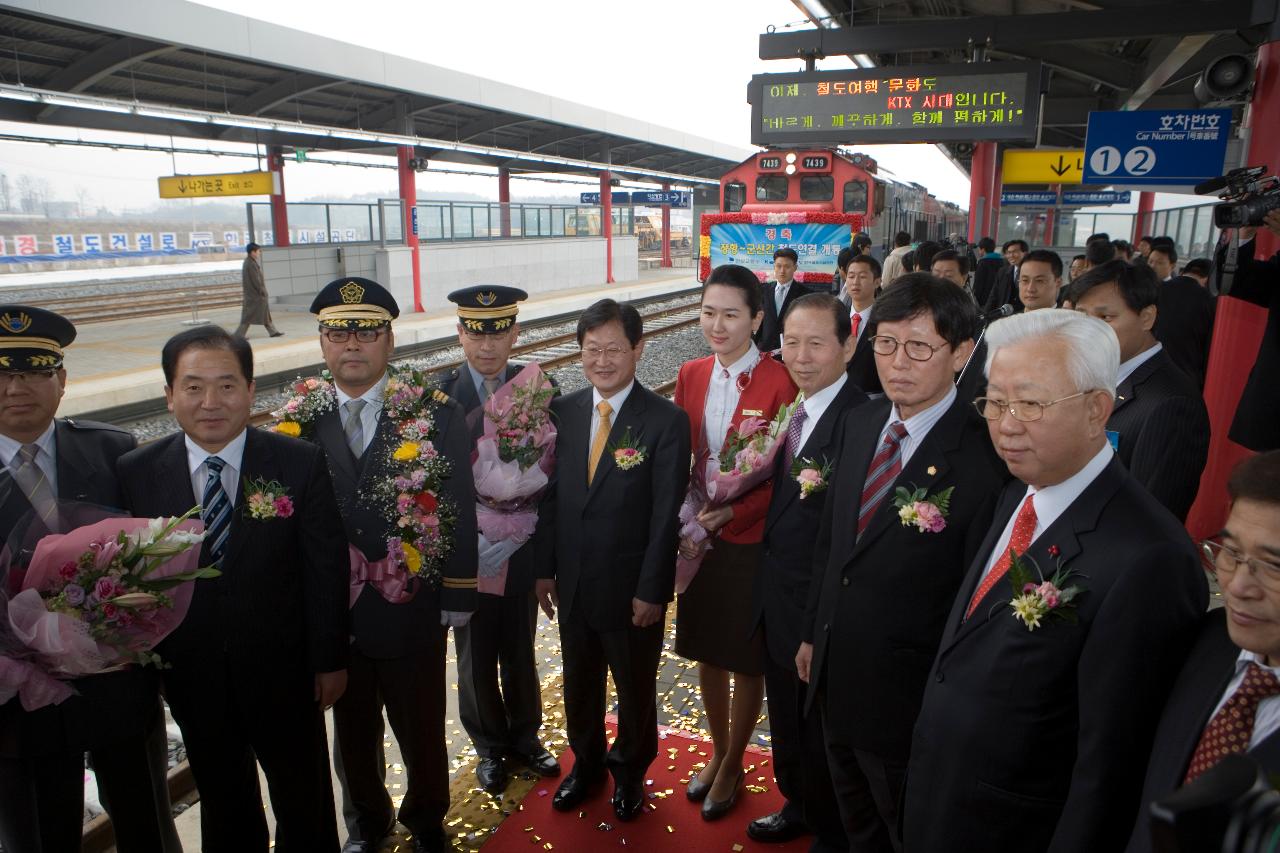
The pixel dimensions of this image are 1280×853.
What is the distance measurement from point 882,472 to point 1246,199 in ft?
8.67

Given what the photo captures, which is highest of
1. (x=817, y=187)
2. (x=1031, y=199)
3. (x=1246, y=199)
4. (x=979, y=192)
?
(x=1031, y=199)

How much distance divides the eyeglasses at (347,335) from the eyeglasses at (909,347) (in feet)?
5.45

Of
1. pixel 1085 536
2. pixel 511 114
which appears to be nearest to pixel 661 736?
pixel 1085 536

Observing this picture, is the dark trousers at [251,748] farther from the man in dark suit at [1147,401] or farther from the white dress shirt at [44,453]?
the man in dark suit at [1147,401]

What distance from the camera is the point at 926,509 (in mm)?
2035

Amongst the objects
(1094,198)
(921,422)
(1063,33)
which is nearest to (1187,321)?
(1063,33)

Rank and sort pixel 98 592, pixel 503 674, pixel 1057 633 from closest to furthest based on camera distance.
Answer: pixel 1057 633
pixel 98 592
pixel 503 674

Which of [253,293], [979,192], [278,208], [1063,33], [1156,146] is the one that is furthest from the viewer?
[278,208]

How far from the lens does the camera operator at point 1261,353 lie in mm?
3521

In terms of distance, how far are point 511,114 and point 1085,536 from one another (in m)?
16.5

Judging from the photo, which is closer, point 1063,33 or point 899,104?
point 1063,33

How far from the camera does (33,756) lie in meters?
2.10

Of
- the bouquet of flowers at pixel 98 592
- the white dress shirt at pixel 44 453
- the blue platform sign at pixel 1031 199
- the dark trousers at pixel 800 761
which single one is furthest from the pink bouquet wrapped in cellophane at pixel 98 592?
the blue platform sign at pixel 1031 199

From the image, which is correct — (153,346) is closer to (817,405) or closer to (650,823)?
(650,823)
